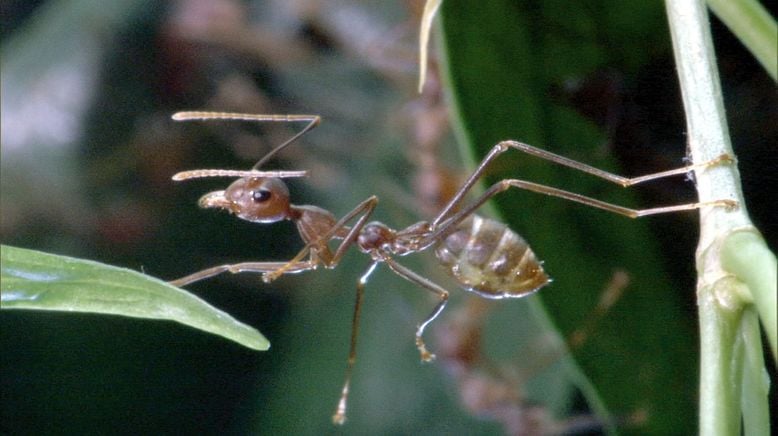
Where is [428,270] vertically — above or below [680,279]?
below

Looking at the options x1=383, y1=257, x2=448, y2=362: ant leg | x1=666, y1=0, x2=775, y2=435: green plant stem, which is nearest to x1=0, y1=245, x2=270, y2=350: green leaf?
x1=666, y1=0, x2=775, y2=435: green plant stem

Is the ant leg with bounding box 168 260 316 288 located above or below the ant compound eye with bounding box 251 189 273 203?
below

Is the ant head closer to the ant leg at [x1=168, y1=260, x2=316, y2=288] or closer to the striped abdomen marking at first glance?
the ant leg at [x1=168, y1=260, x2=316, y2=288]

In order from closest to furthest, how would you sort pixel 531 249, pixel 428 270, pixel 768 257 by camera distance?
1. pixel 768 257
2. pixel 531 249
3. pixel 428 270

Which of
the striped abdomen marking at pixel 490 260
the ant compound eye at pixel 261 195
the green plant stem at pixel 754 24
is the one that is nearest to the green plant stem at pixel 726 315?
the green plant stem at pixel 754 24

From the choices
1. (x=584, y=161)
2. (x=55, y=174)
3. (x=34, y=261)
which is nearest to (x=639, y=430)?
(x=584, y=161)

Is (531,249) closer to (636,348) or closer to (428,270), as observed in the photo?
(636,348)

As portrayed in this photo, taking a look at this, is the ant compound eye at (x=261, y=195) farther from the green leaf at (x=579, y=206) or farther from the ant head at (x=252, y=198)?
the green leaf at (x=579, y=206)
